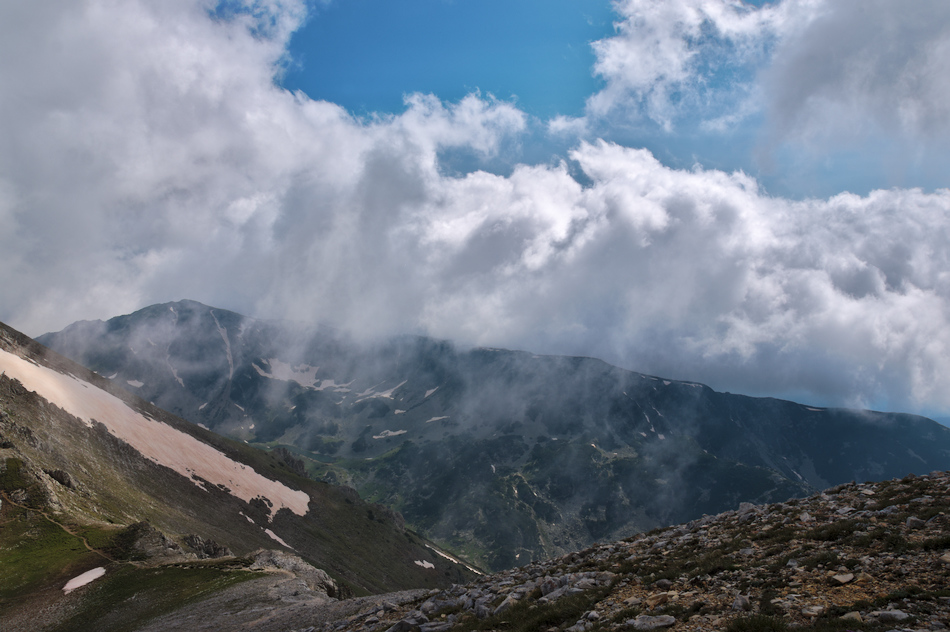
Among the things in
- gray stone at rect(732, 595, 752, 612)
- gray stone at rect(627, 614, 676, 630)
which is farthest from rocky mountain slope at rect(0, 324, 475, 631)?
gray stone at rect(732, 595, 752, 612)

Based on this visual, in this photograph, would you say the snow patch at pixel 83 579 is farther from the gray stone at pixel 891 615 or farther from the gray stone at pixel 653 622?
the gray stone at pixel 891 615

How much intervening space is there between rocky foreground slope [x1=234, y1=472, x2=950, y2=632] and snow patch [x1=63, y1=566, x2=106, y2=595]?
38.1 metres

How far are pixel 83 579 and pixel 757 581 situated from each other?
63.4 m

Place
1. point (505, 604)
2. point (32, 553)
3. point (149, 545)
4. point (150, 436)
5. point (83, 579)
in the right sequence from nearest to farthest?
point (505, 604) < point (83, 579) < point (32, 553) < point (149, 545) < point (150, 436)

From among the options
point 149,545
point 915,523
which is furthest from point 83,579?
point 915,523

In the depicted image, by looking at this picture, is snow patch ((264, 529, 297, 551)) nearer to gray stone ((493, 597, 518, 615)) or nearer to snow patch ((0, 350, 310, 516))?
snow patch ((0, 350, 310, 516))

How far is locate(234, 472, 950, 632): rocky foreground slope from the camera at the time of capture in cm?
1265

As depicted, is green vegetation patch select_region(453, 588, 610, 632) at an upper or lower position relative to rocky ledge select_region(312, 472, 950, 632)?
lower

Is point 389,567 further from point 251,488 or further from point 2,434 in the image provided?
point 2,434

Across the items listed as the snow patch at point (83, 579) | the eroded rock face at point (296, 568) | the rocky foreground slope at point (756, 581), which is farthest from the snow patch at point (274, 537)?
the rocky foreground slope at point (756, 581)

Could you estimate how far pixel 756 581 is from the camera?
15852 mm

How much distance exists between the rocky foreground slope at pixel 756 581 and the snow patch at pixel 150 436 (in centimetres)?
12057

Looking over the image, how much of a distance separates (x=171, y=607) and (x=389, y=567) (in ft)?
448

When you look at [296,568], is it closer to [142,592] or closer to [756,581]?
[142,592]
